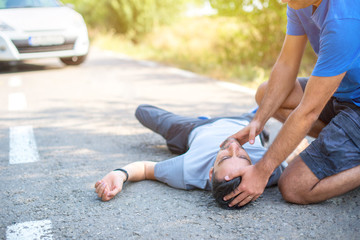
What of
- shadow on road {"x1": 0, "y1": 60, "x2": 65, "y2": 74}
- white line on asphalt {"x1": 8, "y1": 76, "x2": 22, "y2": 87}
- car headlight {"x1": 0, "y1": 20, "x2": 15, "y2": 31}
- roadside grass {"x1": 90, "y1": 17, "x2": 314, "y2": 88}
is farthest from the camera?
shadow on road {"x1": 0, "y1": 60, "x2": 65, "y2": 74}

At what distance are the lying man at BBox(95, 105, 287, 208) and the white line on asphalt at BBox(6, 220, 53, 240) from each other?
17.5 inches

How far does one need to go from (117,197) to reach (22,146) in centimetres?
155

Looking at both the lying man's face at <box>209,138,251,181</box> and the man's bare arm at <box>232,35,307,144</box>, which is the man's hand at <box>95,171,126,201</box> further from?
the man's bare arm at <box>232,35,307,144</box>

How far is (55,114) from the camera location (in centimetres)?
521

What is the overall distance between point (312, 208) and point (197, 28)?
16.1 meters

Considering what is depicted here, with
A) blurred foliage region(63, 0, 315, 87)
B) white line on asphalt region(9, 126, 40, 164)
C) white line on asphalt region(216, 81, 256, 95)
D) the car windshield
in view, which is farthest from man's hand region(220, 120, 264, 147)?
the car windshield

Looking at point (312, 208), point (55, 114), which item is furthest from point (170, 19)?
point (312, 208)

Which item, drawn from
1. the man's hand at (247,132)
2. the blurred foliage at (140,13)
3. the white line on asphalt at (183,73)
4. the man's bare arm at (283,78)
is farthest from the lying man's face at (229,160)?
the blurred foliage at (140,13)

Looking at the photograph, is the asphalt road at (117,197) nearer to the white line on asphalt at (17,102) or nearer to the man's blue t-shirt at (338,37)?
the white line on asphalt at (17,102)

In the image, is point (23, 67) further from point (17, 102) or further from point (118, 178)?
point (118, 178)

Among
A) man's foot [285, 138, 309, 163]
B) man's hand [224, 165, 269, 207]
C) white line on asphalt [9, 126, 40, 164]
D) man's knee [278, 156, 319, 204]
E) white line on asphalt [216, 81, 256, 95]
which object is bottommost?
white line on asphalt [216, 81, 256, 95]

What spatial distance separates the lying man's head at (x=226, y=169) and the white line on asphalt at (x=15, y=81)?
18.2 ft

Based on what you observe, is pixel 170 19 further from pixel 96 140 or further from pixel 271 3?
pixel 96 140

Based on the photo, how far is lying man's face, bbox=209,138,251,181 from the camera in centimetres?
251
